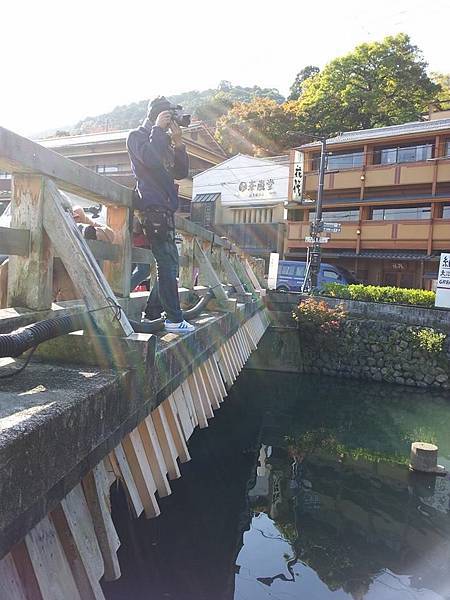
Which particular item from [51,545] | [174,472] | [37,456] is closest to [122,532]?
[174,472]

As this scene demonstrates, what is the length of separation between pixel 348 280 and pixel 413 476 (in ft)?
49.6

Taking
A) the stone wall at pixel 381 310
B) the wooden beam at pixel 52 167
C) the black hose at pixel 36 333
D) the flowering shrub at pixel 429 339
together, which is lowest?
the flowering shrub at pixel 429 339

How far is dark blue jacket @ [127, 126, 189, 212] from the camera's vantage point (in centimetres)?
345

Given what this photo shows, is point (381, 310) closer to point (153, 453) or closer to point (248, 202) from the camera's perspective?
point (153, 453)

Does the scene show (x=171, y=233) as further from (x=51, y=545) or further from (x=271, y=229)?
(x=271, y=229)

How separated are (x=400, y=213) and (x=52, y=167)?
2499 cm

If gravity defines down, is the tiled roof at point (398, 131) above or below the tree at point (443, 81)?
below

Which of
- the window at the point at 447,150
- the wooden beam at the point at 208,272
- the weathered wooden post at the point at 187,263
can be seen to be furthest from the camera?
the window at the point at 447,150

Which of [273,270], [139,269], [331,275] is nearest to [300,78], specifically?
[331,275]

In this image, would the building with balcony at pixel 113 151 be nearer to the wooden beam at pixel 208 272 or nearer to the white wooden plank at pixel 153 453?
the wooden beam at pixel 208 272

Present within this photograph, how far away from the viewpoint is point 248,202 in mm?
29547

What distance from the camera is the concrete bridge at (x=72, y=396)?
5.04ft

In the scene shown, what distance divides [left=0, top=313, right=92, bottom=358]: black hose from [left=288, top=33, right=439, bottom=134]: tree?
33.1 metres

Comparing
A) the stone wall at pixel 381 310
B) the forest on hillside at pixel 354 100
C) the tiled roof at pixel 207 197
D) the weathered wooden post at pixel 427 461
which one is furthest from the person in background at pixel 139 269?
the forest on hillside at pixel 354 100
